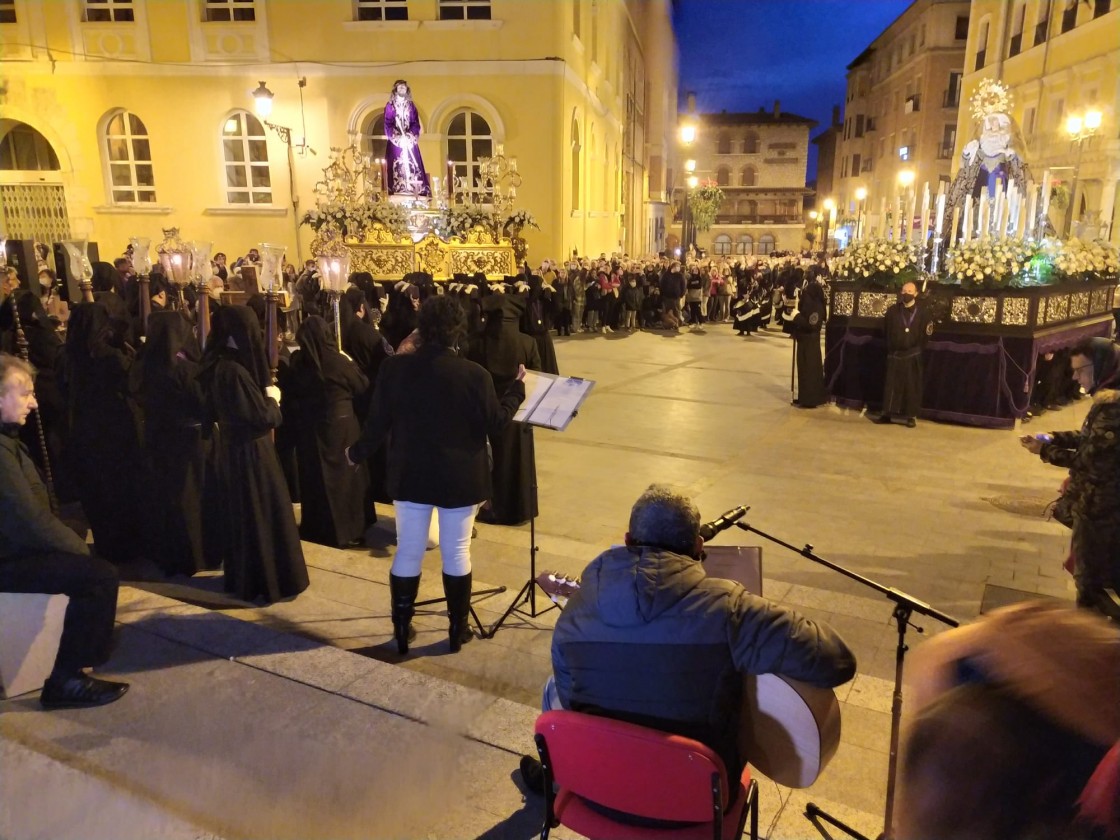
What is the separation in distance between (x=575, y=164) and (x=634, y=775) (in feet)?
69.9

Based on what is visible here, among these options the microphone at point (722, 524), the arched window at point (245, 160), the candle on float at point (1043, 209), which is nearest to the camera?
the microphone at point (722, 524)

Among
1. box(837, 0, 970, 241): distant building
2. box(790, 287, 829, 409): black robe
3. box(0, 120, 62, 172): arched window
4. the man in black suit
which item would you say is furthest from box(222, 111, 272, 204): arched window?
box(837, 0, 970, 241): distant building

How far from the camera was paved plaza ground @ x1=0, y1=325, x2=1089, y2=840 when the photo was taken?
2.98 m

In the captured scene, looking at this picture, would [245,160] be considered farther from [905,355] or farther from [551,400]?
[551,400]

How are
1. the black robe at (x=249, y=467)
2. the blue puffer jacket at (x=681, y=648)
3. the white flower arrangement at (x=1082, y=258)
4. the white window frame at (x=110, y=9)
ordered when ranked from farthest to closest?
the white window frame at (x=110, y=9) < the white flower arrangement at (x=1082, y=258) < the black robe at (x=249, y=467) < the blue puffer jacket at (x=681, y=648)

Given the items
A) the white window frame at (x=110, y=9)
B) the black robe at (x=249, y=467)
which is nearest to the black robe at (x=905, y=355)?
the black robe at (x=249, y=467)

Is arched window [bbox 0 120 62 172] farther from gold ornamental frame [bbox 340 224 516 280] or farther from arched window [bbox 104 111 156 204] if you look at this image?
gold ornamental frame [bbox 340 224 516 280]

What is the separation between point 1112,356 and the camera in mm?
4207

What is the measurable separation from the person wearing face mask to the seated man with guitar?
320 inches


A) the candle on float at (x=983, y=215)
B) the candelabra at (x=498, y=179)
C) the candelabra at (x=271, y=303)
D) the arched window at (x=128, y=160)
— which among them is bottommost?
the candelabra at (x=271, y=303)

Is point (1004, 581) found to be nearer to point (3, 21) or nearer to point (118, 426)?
point (118, 426)

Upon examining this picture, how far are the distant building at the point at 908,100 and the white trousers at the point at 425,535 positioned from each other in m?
33.8

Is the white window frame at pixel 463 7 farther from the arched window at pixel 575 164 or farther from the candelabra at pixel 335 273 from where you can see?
the candelabra at pixel 335 273

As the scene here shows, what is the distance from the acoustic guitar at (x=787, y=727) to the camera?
215 centimetres
